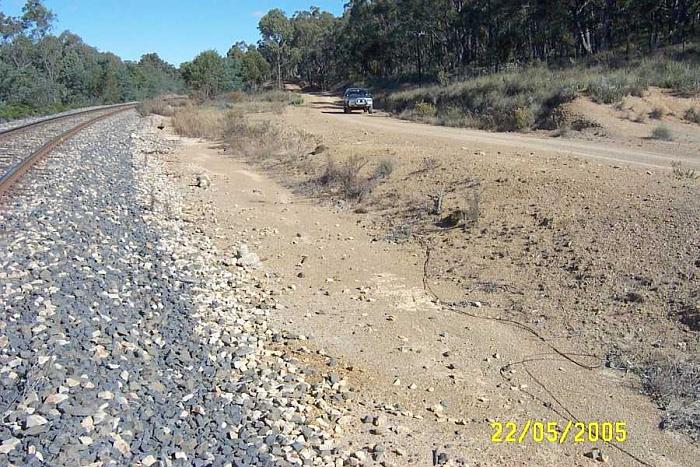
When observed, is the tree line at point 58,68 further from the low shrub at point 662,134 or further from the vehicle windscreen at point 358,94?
the low shrub at point 662,134

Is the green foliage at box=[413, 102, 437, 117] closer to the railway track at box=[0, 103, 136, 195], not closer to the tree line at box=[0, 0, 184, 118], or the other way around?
the railway track at box=[0, 103, 136, 195]

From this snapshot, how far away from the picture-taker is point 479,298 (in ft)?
27.6

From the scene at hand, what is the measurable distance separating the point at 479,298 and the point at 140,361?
462cm

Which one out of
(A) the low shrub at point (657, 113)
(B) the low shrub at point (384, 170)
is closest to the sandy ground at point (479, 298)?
(B) the low shrub at point (384, 170)

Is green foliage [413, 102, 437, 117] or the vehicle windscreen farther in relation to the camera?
the vehicle windscreen

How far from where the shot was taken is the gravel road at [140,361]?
4285 mm

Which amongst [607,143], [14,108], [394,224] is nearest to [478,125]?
[607,143]

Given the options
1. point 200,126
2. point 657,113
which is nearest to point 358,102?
point 200,126

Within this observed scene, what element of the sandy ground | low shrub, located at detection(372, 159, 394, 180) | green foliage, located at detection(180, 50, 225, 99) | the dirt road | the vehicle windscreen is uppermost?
green foliage, located at detection(180, 50, 225, 99)

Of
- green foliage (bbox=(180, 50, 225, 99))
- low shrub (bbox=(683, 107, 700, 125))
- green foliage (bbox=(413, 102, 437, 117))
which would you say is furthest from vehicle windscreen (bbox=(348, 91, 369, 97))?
green foliage (bbox=(180, 50, 225, 99))
